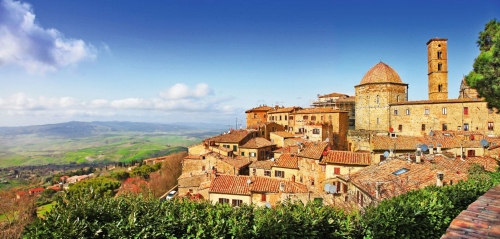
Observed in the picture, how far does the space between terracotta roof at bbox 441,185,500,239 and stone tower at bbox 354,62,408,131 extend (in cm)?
4431

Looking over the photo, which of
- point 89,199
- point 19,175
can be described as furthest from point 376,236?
point 19,175

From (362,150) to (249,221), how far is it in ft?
112

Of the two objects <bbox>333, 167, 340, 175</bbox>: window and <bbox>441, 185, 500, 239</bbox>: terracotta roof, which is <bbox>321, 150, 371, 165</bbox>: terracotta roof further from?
<bbox>441, 185, 500, 239</bbox>: terracotta roof

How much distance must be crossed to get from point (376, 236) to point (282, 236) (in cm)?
294

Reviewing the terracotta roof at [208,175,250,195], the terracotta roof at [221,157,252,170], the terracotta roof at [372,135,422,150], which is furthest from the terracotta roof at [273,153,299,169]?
the terracotta roof at [372,135,422,150]

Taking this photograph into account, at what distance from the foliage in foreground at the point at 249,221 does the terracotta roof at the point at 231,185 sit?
17.6 metres

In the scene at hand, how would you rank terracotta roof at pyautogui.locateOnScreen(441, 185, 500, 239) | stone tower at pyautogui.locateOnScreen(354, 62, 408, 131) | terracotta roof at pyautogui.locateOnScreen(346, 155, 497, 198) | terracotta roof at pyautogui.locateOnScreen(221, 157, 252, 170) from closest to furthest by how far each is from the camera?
1. terracotta roof at pyautogui.locateOnScreen(441, 185, 500, 239)
2. terracotta roof at pyautogui.locateOnScreen(346, 155, 497, 198)
3. terracotta roof at pyautogui.locateOnScreen(221, 157, 252, 170)
4. stone tower at pyautogui.locateOnScreen(354, 62, 408, 131)

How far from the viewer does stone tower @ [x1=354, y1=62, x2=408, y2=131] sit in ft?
154

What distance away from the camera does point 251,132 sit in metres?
50.9

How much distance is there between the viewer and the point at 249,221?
9156 millimetres

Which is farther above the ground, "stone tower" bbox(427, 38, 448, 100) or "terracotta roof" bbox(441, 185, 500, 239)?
"stone tower" bbox(427, 38, 448, 100)

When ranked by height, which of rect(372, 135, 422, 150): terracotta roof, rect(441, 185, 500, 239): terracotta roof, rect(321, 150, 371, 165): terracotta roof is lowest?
rect(321, 150, 371, 165): terracotta roof

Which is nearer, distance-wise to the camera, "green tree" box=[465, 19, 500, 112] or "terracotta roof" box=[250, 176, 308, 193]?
"green tree" box=[465, 19, 500, 112]

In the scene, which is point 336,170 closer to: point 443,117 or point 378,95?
point 443,117
